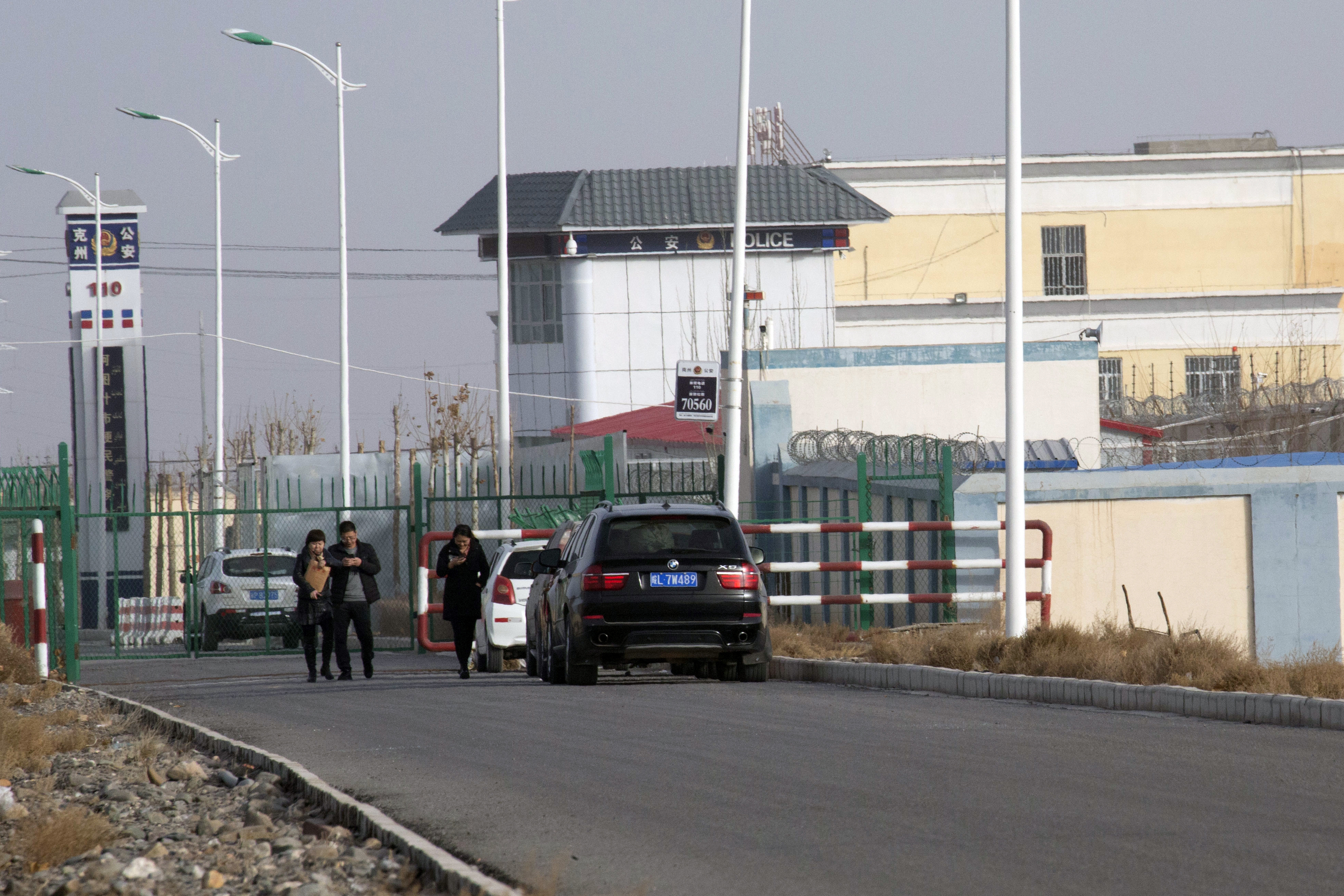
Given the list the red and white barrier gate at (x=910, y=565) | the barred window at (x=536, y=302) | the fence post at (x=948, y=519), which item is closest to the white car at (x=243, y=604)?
the red and white barrier gate at (x=910, y=565)

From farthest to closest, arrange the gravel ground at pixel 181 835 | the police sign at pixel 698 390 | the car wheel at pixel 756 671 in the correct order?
the police sign at pixel 698 390 < the car wheel at pixel 756 671 < the gravel ground at pixel 181 835

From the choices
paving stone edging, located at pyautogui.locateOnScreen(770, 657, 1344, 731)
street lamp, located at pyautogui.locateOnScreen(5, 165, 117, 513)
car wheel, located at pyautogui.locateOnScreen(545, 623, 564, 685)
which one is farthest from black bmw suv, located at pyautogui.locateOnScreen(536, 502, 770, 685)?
street lamp, located at pyautogui.locateOnScreen(5, 165, 117, 513)

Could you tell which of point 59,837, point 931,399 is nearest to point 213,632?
point 931,399

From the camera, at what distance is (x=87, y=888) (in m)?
6.83

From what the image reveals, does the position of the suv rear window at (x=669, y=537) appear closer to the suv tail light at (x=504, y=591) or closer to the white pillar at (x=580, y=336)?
the suv tail light at (x=504, y=591)

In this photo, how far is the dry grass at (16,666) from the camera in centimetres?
1839

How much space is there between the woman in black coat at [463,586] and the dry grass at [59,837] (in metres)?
11.1

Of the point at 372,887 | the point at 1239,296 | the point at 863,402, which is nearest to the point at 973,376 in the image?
the point at 863,402

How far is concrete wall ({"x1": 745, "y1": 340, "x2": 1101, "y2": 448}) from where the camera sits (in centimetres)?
3303

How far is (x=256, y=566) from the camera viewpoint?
3000cm

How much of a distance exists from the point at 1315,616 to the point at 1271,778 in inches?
537

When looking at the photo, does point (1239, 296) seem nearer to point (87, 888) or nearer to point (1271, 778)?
point (1271, 778)

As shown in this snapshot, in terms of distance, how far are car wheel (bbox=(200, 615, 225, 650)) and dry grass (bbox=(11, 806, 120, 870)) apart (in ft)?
70.2

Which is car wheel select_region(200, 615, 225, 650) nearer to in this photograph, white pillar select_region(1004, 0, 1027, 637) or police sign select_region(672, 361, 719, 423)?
police sign select_region(672, 361, 719, 423)
